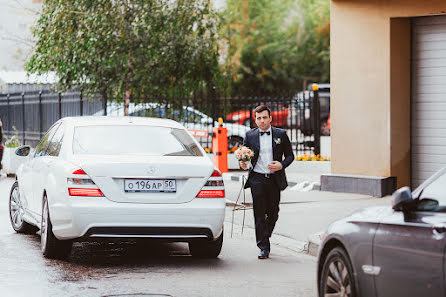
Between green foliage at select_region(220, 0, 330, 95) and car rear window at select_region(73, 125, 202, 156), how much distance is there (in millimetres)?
49128

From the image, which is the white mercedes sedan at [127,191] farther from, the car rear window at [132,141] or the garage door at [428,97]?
the garage door at [428,97]

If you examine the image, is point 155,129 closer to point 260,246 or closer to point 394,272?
point 260,246

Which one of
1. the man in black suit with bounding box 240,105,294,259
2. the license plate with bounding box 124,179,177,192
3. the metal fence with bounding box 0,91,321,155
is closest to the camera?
the license plate with bounding box 124,179,177,192

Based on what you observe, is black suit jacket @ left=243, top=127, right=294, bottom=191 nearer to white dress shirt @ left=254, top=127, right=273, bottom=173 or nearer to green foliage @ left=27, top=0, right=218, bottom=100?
white dress shirt @ left=254, top=127, right=273, bottom=173

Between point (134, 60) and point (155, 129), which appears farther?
point (134, 60)

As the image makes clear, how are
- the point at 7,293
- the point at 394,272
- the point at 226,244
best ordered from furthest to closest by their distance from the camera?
the point at 226,244
the point at 7,293
the point at 394,272

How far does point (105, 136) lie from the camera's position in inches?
406

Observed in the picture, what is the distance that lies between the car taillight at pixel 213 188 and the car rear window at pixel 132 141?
0.50 meters

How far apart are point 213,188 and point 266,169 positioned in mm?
1136

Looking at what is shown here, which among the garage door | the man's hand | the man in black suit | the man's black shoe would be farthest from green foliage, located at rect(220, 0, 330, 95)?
the man's black shoe

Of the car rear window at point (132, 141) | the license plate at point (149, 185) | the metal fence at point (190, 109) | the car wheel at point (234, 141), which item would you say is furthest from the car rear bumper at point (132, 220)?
the car wheel at point (234, 141)

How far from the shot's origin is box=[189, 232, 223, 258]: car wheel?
34.1 ft

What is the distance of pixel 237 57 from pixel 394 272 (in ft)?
176

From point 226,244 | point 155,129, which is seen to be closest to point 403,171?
point 226,244
